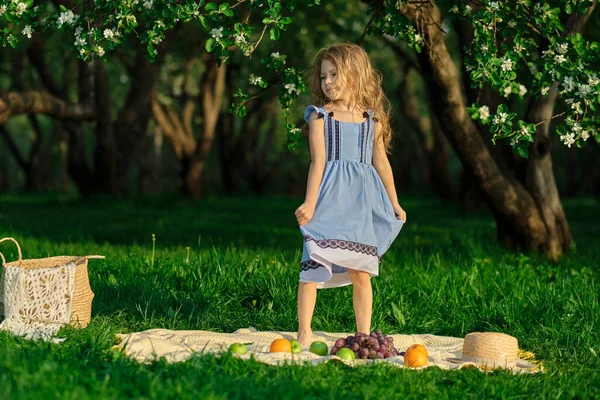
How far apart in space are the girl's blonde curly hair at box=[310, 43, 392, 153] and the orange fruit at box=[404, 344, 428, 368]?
144 cm

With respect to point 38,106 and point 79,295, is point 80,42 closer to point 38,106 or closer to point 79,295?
point 79,295

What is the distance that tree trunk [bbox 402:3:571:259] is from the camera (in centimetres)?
866

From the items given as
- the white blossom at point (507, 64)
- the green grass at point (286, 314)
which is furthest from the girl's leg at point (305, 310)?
the white blossom at point (507, 64)

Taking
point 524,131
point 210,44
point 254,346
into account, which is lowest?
point 254,346

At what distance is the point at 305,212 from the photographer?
17.6 ft

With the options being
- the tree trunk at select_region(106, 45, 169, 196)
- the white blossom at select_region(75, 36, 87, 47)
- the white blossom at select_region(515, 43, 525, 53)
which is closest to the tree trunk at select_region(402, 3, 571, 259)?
the white blossom at select_region(515, 43, 525, 53)

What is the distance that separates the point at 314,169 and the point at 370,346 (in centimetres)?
113

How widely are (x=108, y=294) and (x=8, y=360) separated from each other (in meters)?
2.53

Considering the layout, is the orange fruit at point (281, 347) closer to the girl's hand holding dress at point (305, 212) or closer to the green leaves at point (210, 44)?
the girl's hand holding dress at point (305, 212)

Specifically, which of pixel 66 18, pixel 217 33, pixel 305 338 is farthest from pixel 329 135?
pixel 66 18

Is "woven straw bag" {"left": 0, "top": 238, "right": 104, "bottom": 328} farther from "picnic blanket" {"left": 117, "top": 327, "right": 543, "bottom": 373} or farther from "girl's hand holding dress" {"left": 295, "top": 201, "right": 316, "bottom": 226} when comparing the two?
"girl's hand holding dress" {"left": 295, "top": 201, "right": 316, "bottom": 226}

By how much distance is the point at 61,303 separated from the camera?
5.63 metres

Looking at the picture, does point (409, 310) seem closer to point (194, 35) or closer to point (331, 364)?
point (331, 364)

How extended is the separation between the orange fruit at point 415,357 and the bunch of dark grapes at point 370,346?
0.13m
